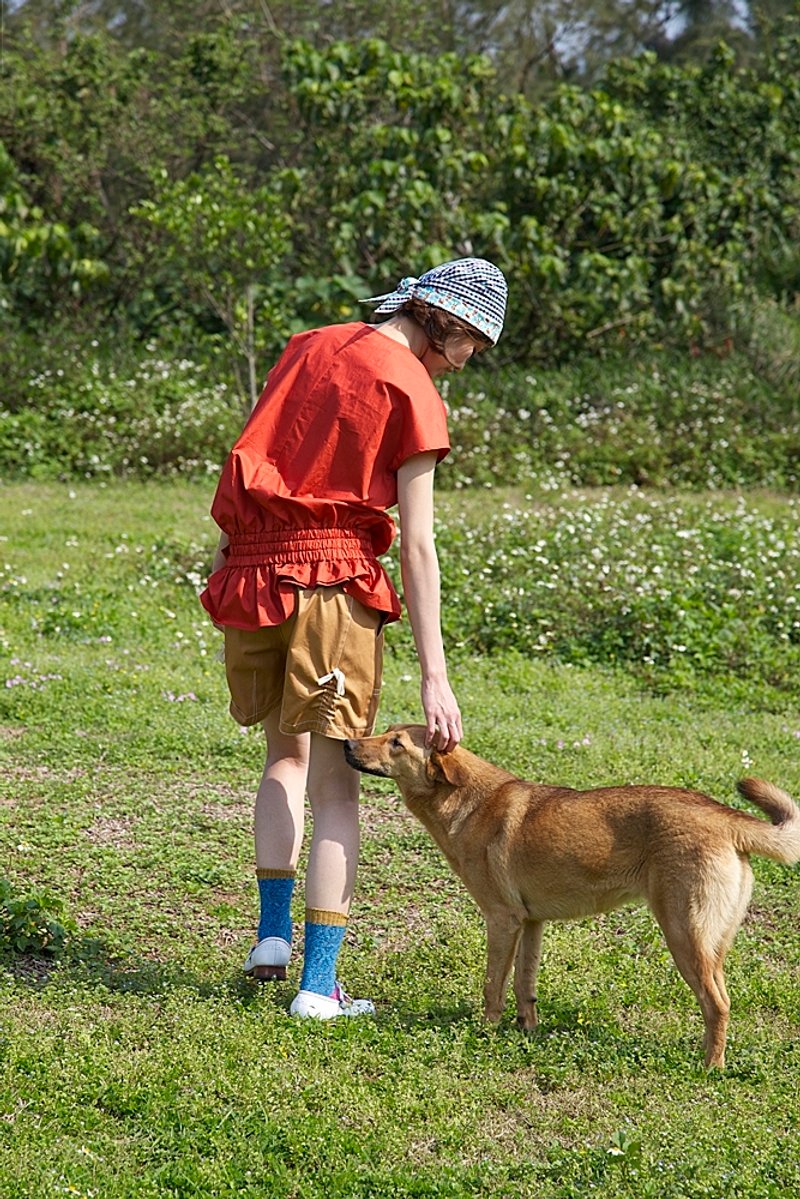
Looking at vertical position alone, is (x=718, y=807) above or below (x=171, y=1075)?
above

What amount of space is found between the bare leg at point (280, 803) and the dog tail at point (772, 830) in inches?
48.7

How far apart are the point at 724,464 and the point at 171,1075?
10.3m

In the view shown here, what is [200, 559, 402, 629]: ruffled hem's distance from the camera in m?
3.71

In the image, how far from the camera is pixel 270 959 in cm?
398

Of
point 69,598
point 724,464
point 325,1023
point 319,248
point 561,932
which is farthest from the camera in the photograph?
point 319,248

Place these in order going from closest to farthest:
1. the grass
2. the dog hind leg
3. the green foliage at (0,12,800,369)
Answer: the grass → the dog hind leg → the green foliage at (0,12,800,369)

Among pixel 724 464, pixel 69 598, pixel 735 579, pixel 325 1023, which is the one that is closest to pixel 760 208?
pixel 724 464

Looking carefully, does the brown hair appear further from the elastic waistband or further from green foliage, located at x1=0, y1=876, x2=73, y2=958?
green foliage, located at x1=0, y1=876, x2=73, y2=958

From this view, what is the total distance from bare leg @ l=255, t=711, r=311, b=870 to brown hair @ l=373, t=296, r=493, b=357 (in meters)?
1.15

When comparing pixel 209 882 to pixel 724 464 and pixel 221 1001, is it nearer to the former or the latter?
pixel 221 1001

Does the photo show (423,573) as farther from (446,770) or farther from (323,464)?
(446,770)

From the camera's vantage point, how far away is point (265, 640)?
3820 millimetres

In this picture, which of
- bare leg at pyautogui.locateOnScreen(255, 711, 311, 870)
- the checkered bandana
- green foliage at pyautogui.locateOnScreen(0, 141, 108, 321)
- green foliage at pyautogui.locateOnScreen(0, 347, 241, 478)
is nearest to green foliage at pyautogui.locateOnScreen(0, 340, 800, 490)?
green foliage at pyautogui.locateOnScreen(0, 347, 241, 478)

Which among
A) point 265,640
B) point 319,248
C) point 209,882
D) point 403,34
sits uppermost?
point 403,34
